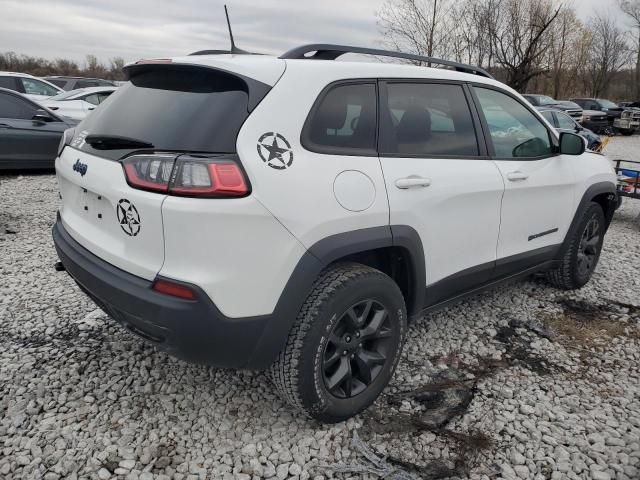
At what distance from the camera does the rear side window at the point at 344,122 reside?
2.32 metres

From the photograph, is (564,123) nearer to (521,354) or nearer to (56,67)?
(521,354)

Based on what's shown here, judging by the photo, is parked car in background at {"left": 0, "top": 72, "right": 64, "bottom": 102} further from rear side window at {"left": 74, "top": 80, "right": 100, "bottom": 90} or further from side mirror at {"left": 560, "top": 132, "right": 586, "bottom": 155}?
side mirror at {"left": 560, "top": 132, "right": 586, "bottom": 155}

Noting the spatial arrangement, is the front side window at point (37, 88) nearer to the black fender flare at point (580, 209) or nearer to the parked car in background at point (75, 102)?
the parked car in background at point (75, 102)

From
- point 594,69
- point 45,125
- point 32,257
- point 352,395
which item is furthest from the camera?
point 594,69

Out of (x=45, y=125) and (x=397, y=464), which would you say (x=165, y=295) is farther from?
(x=45, y=125)

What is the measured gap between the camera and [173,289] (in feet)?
6.73

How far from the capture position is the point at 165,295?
2.07 meters

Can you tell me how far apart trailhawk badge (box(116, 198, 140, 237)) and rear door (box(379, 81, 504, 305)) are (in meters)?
1.16

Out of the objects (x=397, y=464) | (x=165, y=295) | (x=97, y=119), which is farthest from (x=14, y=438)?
(x=397, y=464)

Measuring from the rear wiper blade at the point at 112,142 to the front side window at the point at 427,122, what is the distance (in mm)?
1151

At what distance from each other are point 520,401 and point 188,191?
210cm

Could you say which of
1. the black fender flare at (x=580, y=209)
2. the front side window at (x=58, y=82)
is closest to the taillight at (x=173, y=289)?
the black fender flare at (x=580, y=209)

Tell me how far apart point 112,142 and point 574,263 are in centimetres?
362

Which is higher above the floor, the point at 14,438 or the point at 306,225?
the point at 306,225
